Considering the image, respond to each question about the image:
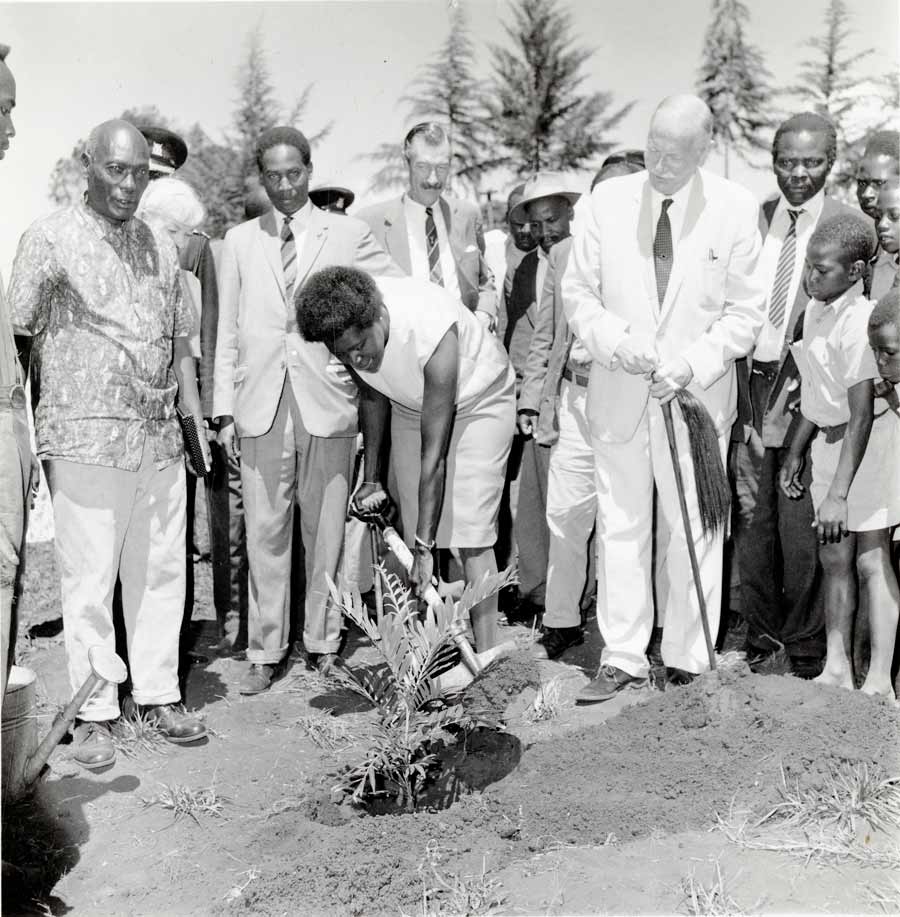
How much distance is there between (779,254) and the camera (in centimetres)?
466

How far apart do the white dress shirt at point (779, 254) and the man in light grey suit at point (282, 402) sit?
68.5 inches

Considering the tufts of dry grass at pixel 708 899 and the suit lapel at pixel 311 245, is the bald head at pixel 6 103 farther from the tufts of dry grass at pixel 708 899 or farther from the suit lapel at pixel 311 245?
the tufts of dry grass at pixel 708 899

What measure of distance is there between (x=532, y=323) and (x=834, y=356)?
172cm

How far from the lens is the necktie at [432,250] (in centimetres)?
544

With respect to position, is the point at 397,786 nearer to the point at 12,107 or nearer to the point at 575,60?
the point at 12,107

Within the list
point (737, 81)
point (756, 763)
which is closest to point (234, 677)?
point (756, 763)

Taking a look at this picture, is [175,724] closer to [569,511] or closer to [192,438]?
[192,438]

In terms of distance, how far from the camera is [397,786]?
3629 mm

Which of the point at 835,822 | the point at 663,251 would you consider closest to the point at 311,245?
the point at 663,251

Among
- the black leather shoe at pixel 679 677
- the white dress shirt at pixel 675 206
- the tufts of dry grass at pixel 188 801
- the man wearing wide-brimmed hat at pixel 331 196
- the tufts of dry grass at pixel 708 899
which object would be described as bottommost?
the tufts of dry grass at pixel 188 801

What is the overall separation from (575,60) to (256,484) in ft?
26.0

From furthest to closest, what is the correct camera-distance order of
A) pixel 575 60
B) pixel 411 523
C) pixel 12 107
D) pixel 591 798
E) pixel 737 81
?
pixel 737 81, pixel 575 60, pixel 411 523, pixel 591 798, pixel 12 107

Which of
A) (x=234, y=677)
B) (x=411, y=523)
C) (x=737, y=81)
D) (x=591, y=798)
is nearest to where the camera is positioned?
(x=591, y=798)

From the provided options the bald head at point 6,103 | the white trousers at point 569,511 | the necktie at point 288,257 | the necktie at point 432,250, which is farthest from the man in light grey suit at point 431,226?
the bald head at point 6,103
